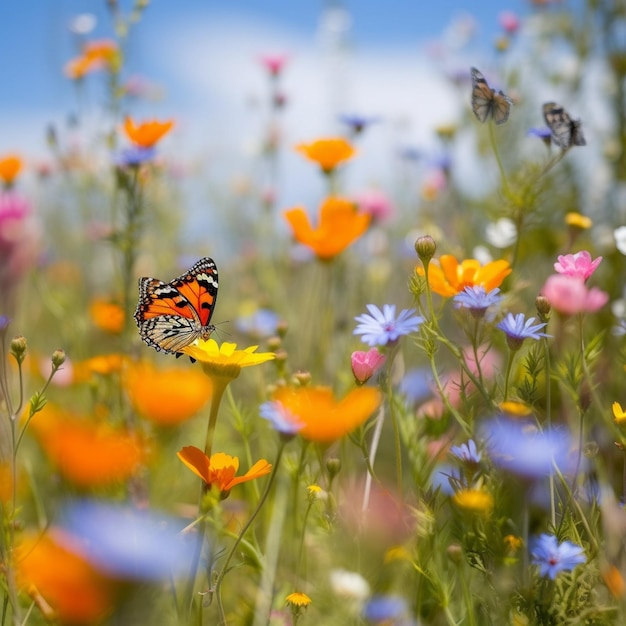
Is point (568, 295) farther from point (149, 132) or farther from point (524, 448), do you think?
point (149, 132)

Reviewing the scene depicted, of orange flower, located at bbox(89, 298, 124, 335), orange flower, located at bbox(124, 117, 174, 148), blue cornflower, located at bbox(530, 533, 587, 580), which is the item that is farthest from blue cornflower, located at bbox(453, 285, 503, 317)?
orange flower, located at bbox(89, 298, 124, 335)

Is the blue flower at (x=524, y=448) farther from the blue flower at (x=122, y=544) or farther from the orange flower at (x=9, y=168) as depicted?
the orange flower at (x=9, y=168)

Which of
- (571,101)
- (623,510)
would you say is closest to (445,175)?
(571,101)

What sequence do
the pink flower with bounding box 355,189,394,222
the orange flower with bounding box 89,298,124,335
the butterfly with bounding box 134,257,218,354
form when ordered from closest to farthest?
the butterfly with bounding box 134,257,218,354, the orange flower with bounding box 89,298,124,335, the pink flower with bounding box 355,189,394,222

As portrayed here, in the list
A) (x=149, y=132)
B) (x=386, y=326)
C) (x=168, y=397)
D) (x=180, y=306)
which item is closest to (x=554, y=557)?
(x=386, y=326)

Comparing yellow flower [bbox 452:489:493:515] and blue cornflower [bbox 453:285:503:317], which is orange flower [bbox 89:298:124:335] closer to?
blue cornflower [bbox 453:285:503:317]

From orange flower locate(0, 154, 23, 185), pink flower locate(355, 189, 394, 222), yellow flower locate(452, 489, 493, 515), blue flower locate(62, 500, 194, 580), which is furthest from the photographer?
pink flower locate(355, 189, 394, 222)
